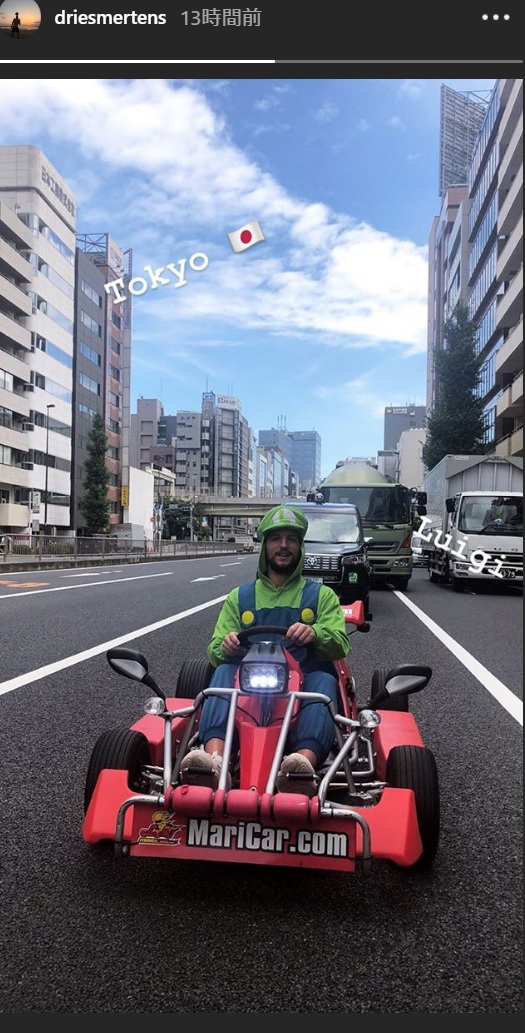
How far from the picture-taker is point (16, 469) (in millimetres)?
52562

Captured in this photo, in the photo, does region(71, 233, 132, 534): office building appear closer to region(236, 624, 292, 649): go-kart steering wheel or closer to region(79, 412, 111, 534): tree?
region(79, 412, 111, 534): tree

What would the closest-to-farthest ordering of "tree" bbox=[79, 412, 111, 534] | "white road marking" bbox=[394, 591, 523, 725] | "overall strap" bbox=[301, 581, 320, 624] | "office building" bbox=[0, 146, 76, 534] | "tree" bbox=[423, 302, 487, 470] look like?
"overall strap" bbox=[301, 581, 320, 624]
"white road marking" bbox=[394, 591, 523, 725]
"tree" bbox=[423, 302, 487, 470]
"office building" bbox=[0, 146, 76, 534]
"tree" bbox=[79, 412, 111, 534]

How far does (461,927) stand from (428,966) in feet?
0.87

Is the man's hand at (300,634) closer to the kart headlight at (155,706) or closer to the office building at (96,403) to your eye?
the kart headlight at (155,706)

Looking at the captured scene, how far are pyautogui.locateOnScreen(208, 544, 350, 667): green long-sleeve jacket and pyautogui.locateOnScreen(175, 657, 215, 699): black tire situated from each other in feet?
2.74

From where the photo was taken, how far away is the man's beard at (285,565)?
3.04 meters

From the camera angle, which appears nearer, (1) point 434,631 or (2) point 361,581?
(1) point 434,631

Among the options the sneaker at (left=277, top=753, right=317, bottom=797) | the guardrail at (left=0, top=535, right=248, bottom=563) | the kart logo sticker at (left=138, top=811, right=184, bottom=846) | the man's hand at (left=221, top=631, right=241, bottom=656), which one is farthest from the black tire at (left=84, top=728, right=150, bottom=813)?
the guardrail at (left=0, top=535, right=248, bottom=563)

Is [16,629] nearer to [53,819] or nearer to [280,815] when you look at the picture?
[53,819]

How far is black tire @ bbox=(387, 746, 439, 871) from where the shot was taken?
8.16ft
